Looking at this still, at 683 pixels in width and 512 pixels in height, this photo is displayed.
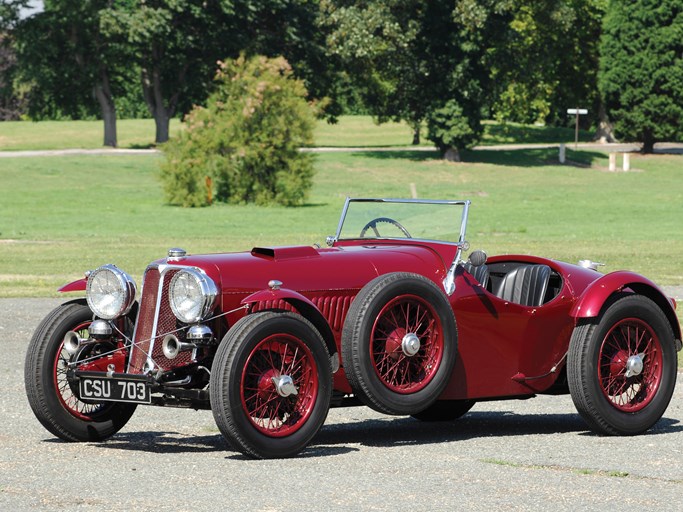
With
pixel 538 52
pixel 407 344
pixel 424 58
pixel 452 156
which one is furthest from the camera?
pixel 538 52

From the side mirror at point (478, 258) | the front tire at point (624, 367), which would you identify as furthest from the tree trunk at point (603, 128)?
the side mirror at point (478, 258)

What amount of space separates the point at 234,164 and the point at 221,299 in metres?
35.1

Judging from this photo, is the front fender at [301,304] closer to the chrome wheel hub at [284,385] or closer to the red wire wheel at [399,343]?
the red wire wheel at [399,343]

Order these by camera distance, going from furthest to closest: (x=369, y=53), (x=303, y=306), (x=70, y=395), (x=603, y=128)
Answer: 1. (x=603, y=128)
2. (x=369, y=53)
3. (x=70, y=395)
4. (x=303, y=306)

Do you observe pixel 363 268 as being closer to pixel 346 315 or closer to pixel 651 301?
pixel 346 315

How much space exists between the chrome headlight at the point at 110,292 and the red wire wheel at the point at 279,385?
3.23 ft

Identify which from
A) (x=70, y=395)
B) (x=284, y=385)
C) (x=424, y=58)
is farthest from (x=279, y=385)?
(x=424, y=58)

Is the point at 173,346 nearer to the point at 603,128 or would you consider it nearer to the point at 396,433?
the point at 396,433

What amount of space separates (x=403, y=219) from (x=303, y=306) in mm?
1702

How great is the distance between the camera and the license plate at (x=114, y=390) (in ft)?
23.2

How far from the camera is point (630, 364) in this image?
8266 mm

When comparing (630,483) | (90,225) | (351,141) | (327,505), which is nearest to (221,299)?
(327,505)

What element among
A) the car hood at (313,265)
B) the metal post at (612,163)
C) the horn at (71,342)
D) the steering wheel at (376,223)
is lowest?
the metal post at (612,163)

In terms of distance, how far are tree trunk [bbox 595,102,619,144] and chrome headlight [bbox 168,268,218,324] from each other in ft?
244
